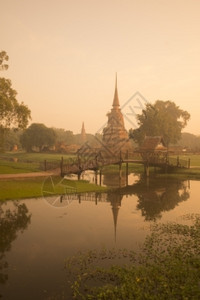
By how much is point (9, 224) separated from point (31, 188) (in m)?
7.81

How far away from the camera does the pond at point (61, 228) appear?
357 inches

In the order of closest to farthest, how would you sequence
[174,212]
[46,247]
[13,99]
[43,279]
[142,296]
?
[142,296] → [43,279] → [46,247] → [174,212] → [13,99]

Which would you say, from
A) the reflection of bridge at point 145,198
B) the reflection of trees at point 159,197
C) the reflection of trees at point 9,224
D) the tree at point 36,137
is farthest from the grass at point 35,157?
the reflection of trees at point 9,224

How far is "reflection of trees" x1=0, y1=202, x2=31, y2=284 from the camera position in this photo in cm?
1051

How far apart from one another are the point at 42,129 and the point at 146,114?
38.0 m

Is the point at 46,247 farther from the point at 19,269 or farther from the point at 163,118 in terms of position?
the point at 163,118

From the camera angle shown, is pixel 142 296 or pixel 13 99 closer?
pixel 142 296

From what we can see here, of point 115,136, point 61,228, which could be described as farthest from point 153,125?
point 61,228

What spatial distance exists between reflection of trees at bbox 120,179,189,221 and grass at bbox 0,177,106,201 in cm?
465

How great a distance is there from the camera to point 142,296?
756 centimetres

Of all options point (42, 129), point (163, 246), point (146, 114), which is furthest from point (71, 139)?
point (163, 246)

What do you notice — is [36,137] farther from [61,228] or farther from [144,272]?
[144,272]

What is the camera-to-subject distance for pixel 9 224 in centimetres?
1457

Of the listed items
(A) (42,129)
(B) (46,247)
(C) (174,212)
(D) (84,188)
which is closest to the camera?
(B) (46,247)
